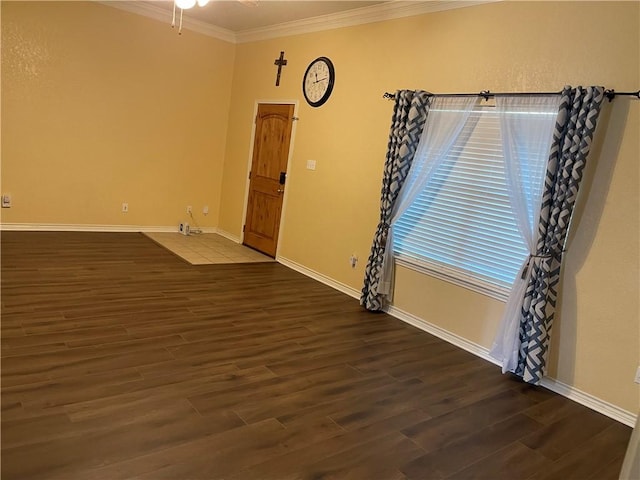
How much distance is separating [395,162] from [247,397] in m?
2.42

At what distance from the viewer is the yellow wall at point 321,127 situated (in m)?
2.97

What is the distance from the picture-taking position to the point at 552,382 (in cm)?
324

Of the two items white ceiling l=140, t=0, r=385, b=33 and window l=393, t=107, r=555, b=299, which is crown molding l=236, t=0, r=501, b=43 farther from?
window l=393, t=107, r=555, b=299

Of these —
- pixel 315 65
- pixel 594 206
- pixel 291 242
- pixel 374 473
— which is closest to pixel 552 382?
pixel 594 206

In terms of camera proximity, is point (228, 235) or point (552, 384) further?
point (228, 235)

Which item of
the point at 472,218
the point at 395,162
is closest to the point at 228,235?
the point at 395,162

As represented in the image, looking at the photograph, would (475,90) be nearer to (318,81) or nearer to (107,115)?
(318,81)

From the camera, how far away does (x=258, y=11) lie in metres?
5.23

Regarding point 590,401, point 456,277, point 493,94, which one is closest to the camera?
point 590,401

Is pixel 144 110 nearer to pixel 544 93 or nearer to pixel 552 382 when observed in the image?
Result: pixel 544 93

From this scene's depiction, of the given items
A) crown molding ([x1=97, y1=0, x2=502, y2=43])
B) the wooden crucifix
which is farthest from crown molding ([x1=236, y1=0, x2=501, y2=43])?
the wooden crucifix

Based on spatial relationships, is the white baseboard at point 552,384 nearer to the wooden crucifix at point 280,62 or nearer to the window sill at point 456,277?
the window sill at point 456,277

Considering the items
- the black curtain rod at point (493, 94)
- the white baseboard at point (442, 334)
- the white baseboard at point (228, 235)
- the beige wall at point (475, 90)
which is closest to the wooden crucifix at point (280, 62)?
the beige wall at point (475, 90)

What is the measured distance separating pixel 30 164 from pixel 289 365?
4223 mm
